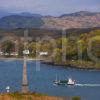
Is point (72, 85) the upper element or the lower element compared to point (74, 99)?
lower

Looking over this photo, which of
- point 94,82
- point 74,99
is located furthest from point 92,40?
point 74,99

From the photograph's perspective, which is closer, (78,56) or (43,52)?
(78,56)

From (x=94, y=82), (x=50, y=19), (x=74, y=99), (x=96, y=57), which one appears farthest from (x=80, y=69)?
(x=50, y=19)

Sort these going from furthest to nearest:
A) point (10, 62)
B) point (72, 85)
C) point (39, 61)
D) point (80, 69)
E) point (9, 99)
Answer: point (10, 62) → point (39, 61) → point (80, 69) → point (72, 85) → point (9, 99)

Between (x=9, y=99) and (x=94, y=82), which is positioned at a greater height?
(x=9, y=99)

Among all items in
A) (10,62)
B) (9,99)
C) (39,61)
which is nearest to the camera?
(9,99)

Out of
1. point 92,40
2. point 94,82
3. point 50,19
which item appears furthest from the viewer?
point 50,19

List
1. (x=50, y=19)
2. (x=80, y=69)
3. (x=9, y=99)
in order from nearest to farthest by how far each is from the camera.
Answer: (x=9, y=99), (x=80, y=69), (x=50, y=19)

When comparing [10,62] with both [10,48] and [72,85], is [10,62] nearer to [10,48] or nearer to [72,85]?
[10,48]

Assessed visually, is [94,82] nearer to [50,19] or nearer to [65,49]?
[65,49]
